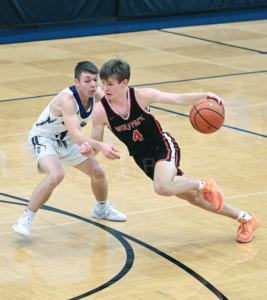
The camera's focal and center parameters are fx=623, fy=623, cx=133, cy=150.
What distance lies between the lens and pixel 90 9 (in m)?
16.5

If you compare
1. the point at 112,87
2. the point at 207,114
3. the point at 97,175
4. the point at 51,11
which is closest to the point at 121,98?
the point at 112,87

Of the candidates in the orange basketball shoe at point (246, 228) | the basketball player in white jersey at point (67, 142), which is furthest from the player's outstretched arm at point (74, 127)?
the orange basketball shoe at point (246, 228)

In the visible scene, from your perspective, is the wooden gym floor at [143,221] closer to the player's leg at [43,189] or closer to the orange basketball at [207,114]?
the player's leg at [43,189]

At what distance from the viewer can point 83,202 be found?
578 cm

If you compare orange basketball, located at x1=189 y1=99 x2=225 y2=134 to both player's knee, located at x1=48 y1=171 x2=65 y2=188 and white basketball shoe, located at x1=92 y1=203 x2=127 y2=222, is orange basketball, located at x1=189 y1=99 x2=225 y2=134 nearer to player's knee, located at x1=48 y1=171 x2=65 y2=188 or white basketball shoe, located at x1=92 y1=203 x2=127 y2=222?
white basketball shoe, located at x1=92 y1=203 x2=127 y2=222

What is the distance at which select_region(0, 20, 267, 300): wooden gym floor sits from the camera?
4215 millimetres

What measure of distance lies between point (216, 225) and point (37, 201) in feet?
4.93

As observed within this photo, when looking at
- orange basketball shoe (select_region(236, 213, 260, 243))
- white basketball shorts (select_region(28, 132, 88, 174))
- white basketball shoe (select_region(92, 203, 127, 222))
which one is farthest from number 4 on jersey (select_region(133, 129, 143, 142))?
orange basketball shoe (select_region(236, 213, 260, 243))

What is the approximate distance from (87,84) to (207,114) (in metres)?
0.96

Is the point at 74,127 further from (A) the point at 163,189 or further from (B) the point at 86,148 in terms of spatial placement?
(A) the point at 163,189

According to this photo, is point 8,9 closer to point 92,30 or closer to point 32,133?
point 92,30

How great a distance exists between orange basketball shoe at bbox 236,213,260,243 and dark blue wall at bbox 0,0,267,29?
1163cm

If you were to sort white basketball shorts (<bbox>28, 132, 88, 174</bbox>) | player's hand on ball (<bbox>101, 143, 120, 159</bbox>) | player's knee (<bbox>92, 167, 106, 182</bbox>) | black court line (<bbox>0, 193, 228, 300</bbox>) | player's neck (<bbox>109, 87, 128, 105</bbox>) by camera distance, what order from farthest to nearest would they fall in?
1. player's knee (<bbox>92, 167, 106, 182</bbox>)
2. white basketball shorts (<bbox>28, 132, 88, 174</bbox>)
3. player's neck (<bbox>109, 87, 128, 105</bbox>)
4. player's hand on ball (<bbox>101, 143, 120, 159</bbox>)
5. black court line (<bbox>0, 193, 228, 300</bbox>)

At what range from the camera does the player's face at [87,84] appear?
4.82m
